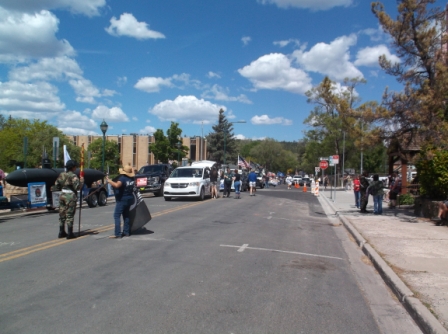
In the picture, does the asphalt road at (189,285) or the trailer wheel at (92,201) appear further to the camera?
the trailer wheel at (92,201)

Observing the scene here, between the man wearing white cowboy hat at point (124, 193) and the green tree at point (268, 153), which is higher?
the green tree at point (268, 153)

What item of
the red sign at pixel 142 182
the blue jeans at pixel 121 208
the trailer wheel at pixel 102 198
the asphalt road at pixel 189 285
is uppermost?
the red sign at pixel 142 182

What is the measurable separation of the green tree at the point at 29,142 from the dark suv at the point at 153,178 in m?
Answer: 23.8

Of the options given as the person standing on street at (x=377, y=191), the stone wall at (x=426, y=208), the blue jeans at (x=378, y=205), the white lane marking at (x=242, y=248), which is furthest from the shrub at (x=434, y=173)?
the white lane marking at (x=242, y=248)

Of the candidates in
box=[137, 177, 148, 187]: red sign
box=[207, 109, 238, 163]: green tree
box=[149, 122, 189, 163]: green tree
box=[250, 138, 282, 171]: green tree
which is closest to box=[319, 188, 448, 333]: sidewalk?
box=[137, 177, 148, 187]: red sign

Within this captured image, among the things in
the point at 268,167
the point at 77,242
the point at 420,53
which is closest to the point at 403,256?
the point at 77,242

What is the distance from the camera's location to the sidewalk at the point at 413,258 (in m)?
5.72

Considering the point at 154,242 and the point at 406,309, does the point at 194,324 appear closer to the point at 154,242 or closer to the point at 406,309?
the point at 406,309

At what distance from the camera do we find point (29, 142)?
55.4m

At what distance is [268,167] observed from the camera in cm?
10694

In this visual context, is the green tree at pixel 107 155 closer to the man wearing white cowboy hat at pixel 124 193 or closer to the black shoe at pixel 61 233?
the black shoe at pixel 61 233

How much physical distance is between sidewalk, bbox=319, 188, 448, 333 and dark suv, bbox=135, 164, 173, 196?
1299cm

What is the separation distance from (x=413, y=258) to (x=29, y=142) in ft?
179

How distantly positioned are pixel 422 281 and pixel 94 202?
14949mm
